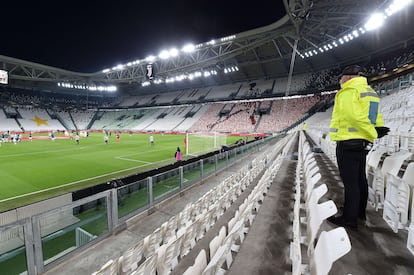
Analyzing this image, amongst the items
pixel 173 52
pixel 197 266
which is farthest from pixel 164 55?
pixel 197 266

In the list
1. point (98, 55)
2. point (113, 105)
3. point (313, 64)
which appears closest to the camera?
point (98, 55)

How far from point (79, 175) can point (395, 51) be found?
128ft

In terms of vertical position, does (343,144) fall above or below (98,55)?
below

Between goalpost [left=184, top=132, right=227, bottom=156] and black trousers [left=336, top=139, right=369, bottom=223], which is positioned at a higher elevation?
black trousers [left=336, top=139, right=369, bottom=223]

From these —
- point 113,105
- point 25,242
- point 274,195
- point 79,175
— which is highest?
point 113,105

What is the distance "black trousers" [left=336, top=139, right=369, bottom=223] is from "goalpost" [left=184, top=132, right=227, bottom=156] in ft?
48.9

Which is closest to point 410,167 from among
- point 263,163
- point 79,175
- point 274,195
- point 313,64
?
point 274,195

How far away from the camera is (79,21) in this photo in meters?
20.9

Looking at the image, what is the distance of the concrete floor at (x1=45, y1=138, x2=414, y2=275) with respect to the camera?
184 centimetres

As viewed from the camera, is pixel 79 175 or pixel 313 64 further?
pixel 313 64

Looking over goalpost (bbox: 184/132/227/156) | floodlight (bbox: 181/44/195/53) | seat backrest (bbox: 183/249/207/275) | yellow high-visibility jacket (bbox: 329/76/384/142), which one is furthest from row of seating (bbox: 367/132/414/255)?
floodlight (bbox: 181/44/195/53)

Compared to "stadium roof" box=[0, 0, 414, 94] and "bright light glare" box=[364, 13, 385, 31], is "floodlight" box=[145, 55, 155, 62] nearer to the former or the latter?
"stadium roof" box=[0, 0, 414, 94]

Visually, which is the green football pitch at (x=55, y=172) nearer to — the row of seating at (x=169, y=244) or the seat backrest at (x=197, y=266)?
the row of seating at (x=169, y=244)

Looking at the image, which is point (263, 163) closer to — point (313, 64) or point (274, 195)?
point (274, 195)
